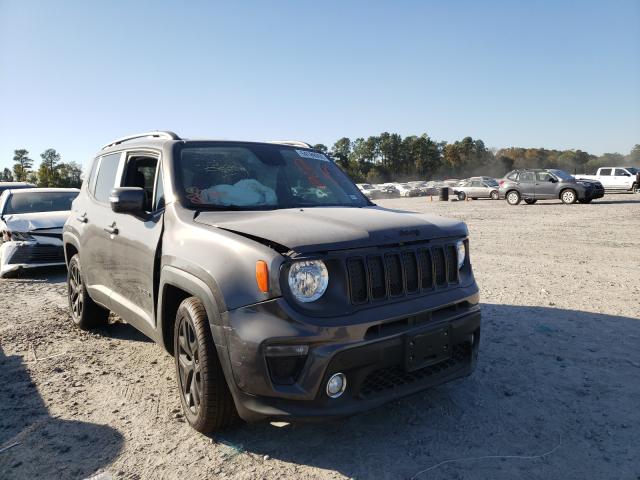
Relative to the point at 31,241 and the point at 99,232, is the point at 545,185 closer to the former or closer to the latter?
the point at 31,241

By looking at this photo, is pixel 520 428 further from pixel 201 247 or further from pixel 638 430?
pixel 201 247

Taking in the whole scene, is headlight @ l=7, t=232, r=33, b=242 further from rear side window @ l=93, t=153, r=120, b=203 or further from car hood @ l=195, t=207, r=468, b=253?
car hood @ l=195, t=207, r=468, b=253

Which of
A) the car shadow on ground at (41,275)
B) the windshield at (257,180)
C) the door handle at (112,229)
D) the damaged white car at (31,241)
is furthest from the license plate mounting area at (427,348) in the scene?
the damaged white car at (31,241)

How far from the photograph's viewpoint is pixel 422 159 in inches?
4793

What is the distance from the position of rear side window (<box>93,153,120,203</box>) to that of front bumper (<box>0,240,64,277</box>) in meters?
4.50

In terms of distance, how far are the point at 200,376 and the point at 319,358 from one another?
2.87 ft

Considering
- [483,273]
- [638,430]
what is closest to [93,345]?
[638,430]

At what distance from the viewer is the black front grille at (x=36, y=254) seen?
Result: 8.59 meters

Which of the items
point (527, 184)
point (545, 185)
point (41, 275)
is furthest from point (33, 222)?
point (545, 185)

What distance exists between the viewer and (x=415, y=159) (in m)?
123

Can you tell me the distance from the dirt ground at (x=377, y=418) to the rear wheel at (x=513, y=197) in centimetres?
2031

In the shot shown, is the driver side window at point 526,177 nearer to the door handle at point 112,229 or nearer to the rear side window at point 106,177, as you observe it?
the rear side window at point 106,177

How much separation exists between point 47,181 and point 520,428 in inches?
3803

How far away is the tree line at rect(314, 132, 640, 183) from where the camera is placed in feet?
397
